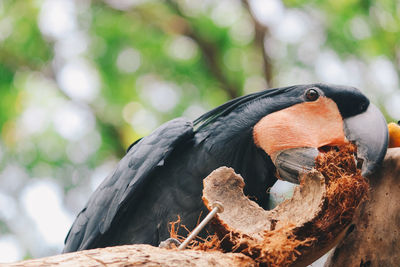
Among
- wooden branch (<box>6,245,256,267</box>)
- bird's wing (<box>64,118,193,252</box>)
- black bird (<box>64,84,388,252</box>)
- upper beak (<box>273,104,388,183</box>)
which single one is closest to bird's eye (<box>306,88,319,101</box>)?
black bird (<box>64,84,388,252</box>)

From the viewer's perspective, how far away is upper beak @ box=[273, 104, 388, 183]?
2289 mm

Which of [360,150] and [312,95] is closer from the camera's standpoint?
[360,150]

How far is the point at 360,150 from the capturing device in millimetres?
2385

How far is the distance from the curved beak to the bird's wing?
97cm

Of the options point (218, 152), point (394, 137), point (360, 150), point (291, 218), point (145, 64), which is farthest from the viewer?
point (145, 64)

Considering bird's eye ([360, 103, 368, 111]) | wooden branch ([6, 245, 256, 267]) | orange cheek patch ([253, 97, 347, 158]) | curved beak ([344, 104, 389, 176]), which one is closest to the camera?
wooden branch ([6, 245, 256, 267])

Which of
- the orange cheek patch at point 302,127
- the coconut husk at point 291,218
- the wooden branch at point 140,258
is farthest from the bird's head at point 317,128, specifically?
the wooden branch at point 140,258

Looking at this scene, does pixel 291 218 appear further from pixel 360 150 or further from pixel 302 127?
pixel 302 127

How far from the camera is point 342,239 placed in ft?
7.12

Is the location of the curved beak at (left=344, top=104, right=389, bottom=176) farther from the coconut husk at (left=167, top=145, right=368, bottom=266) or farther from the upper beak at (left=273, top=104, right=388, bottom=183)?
the coconut husk at (left=167, top=145, right=368, bottom=266)

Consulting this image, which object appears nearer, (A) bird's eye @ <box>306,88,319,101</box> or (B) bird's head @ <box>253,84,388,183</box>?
(B) bird's head @ <box>253,84,388,183</box>

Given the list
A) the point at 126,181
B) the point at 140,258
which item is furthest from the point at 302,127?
the point at 140,258

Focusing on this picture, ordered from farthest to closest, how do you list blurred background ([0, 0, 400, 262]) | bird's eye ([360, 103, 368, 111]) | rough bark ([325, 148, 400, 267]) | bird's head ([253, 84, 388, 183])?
1. blurred background ([0, 0, 400, 262])
2. bird's eye ([360, 103, 368, 111])
3. bird's head ([253, 84, 388, 183])
4. rough bark ([325, 148, 400, 267])

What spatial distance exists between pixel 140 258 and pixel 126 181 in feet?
4.45
